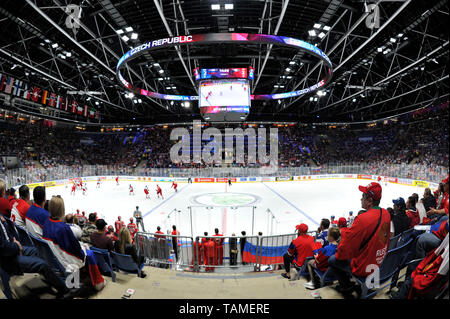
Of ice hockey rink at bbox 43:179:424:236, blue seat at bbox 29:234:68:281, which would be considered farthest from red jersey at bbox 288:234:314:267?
ice hockey rink at bbox 43:179:424:236

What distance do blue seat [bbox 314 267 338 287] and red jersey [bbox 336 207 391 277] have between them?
50 centimetres

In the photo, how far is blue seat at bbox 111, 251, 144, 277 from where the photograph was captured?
410cm

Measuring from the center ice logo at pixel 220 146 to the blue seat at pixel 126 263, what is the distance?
32859 millimetres

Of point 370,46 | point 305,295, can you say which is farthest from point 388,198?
point 305,295

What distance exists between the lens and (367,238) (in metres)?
2.73

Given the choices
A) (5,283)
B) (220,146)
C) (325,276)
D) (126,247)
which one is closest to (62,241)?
(5,283)

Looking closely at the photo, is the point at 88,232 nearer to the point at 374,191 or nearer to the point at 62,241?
the point at 62,241

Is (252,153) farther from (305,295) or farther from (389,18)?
(305,295)

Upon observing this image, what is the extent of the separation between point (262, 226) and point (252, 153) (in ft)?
93.3

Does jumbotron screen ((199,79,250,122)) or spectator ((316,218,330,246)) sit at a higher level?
jumbotron screen ((199,79,250,122))

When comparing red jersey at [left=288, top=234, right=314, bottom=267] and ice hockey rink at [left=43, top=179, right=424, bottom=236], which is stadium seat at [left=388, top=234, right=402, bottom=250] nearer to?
red jersey at [left=288, top=234, right=314, bottom=267]

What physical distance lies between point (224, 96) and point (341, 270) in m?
12.9

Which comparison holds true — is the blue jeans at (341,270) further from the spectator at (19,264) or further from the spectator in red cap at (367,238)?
the spectator at (19,264)

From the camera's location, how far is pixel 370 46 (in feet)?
53.8
